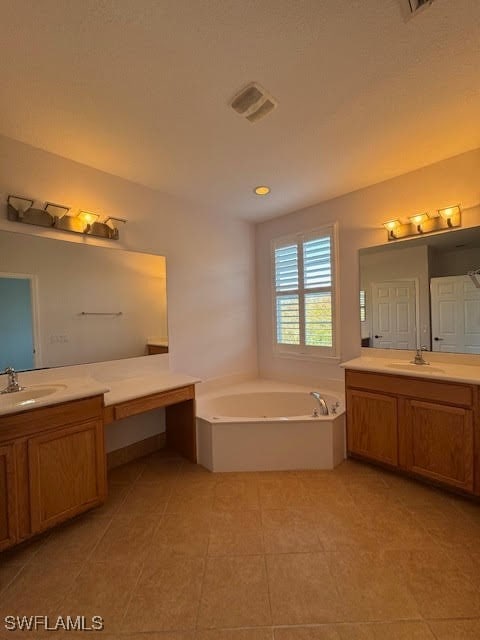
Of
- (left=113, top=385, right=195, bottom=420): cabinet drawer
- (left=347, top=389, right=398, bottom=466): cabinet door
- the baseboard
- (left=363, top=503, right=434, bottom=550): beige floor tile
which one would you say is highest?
(left=113, top=385, right=195, bottom=420): cabinet drawer

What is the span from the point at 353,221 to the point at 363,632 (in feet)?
9.90

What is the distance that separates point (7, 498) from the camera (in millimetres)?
1488

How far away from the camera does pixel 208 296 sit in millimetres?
3238

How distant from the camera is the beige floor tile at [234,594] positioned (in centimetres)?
121

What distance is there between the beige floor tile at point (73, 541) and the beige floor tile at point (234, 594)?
74cm

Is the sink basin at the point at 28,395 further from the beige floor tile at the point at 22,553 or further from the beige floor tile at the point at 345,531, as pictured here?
the beige floor tile at the point at 345,531

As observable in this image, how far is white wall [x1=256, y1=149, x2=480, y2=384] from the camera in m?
2.31

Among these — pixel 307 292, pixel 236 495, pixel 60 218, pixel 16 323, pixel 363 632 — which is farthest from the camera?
pixel 307 292

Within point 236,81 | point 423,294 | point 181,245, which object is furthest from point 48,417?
point 423,294

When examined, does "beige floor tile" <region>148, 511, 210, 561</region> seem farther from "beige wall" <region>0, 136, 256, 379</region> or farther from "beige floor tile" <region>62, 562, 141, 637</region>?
"beige wall" <region>0, 136, 256, 379</region>

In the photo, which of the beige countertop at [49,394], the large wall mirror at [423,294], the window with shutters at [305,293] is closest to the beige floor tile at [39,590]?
the beige countertop at [49,394]

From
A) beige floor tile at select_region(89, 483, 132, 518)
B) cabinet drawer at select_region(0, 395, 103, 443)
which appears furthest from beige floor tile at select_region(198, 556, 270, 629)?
cabinet drawer at select_region(0, 395, 103, 443)

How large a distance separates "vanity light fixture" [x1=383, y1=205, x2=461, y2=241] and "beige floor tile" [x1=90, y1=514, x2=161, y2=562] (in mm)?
3055

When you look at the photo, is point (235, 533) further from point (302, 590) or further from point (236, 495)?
point (302, 590)
